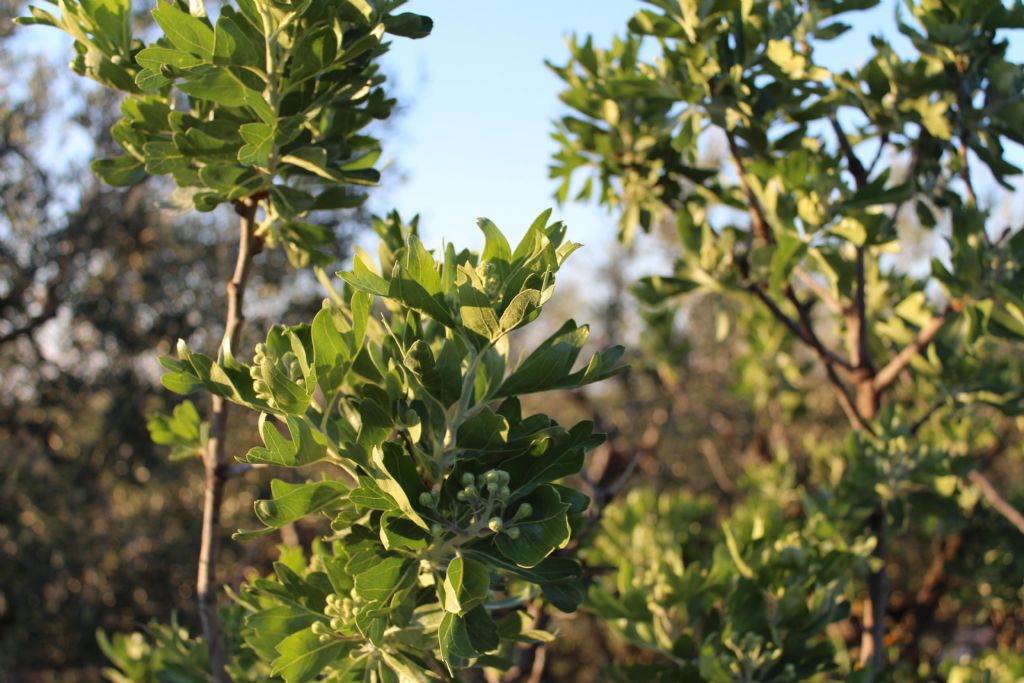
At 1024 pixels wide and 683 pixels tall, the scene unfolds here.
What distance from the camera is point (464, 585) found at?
1.65 meters

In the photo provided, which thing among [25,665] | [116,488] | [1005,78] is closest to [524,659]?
[1005,78]

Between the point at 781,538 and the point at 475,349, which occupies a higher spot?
the point at 475,349

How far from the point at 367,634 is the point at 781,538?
1687mm

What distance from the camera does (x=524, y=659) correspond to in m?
3.09

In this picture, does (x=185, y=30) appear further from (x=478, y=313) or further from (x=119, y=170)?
(x=478, y=313)

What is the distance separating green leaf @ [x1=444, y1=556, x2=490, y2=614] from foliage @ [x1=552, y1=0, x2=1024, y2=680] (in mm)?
1069

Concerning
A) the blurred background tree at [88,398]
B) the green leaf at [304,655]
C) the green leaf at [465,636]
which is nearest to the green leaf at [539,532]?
the green leaf at [465,636]

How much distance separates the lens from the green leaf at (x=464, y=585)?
1594 mm

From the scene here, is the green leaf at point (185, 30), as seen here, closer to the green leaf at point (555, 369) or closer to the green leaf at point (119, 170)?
the green leaf at point (119, 170)

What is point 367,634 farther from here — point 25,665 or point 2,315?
point 25,665

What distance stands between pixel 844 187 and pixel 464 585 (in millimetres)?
1854

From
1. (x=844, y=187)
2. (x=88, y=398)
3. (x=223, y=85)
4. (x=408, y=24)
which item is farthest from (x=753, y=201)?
(x=88, y=398)

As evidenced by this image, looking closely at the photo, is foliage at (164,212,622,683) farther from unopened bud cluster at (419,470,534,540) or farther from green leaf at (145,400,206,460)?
green leaf at (145,400,206,460)

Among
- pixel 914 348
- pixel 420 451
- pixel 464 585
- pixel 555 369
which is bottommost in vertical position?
pixel 464 585
